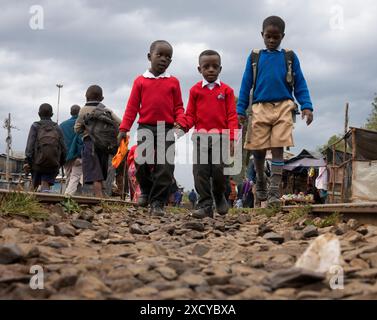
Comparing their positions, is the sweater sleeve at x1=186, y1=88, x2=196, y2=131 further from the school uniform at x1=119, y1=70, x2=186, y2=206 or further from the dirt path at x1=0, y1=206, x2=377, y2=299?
the dirt path at x1=0, y1=206, x2=377, y2=299

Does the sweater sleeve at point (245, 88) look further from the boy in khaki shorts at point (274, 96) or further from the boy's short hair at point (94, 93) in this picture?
the boy's short hair at point (94, 93)

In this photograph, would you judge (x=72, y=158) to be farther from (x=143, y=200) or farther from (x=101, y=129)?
(x=143, y=200)

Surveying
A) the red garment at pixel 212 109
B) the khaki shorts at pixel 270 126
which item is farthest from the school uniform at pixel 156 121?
the khaki shorts at pixel 270 126

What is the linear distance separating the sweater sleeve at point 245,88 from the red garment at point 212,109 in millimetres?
564

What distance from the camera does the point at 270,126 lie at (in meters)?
6.07

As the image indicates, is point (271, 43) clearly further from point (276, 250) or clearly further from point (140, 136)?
point (276, 250)

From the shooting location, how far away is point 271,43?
5902mm

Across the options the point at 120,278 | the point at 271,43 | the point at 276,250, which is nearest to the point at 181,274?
the point at 120,278

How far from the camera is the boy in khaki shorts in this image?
5.88m

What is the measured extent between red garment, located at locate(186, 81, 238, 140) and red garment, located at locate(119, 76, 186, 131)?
7.1 inches

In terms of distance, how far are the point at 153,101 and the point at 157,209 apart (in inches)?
51.7

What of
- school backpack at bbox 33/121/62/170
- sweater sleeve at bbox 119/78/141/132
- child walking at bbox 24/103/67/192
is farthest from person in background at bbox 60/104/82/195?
sweater sleeve at bbox 119/78/141/132
